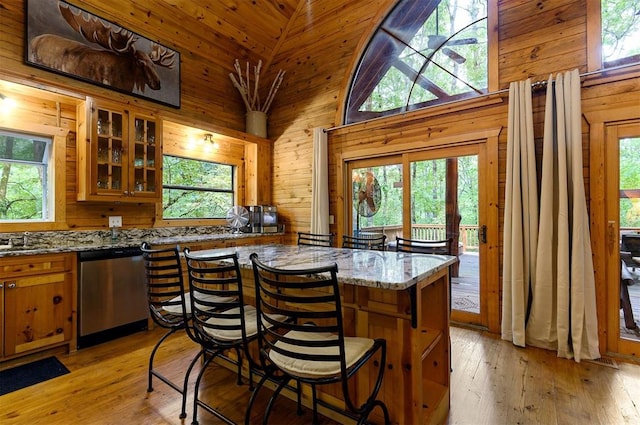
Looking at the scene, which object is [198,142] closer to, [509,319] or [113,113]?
[113,113]

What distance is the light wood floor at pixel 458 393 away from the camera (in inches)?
72.7

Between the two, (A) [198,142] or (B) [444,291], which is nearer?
(B) [444,291]

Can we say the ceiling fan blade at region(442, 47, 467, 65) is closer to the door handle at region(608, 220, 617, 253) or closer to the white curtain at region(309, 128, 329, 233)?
the white curtain at region(309, 128, 329, 233)

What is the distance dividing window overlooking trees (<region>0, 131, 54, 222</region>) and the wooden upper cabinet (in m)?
0.32

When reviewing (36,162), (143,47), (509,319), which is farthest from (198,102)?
(509,319)

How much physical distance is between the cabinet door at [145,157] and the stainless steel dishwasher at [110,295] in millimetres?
817

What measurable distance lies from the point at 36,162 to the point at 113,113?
90 centimetres

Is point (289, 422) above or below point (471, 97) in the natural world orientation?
below

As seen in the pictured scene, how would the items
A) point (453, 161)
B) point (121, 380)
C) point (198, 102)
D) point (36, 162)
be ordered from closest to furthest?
point (121, 380) → point (36, 162) → point (453, 161) → point (198, 102)

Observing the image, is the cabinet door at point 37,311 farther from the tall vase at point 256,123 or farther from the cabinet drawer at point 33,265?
Result: the tall vase at point 256,123

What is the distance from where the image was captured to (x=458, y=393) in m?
2.10

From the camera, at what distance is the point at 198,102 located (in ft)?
15.0

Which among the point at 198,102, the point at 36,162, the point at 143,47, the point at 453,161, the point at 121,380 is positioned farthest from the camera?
the point at 198,102

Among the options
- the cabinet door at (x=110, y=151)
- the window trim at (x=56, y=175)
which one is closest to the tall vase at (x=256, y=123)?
the cabinet door at (x=110, y=151)
